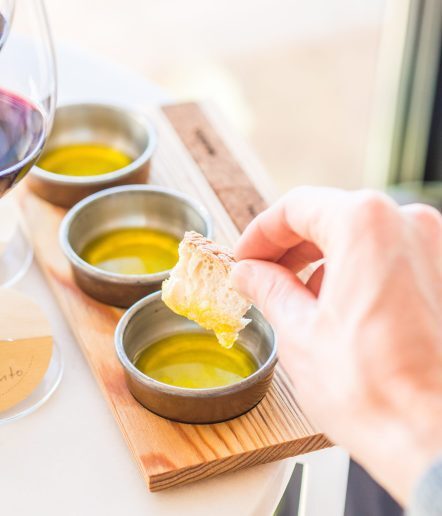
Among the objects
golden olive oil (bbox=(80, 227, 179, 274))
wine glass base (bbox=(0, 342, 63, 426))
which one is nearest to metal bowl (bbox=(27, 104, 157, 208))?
golden olive oil (bbox=(80, 227, 179, 274))

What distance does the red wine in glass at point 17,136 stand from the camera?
0.98 m

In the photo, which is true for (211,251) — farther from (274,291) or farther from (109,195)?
(109,195)

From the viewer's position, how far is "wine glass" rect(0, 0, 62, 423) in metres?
0.98

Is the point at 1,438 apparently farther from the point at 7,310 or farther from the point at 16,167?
the point at 16,167

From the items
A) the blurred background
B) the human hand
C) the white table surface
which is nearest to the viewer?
the human hand

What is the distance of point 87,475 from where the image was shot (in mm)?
963

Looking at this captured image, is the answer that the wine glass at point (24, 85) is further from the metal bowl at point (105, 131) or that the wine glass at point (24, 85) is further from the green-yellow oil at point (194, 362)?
the metal bowl at point (105, 131)

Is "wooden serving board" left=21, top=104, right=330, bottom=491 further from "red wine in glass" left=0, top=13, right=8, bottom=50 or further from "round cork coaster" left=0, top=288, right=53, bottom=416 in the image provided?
"red wine in glass" left=0, top=13, right=8, bottom=50

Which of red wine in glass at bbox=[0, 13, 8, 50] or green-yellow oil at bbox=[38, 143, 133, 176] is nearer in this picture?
red wine in glass at bbox=[0, 13, 8, 50]

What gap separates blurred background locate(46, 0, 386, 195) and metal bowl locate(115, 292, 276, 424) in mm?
1825

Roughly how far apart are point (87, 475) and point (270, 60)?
2516mm

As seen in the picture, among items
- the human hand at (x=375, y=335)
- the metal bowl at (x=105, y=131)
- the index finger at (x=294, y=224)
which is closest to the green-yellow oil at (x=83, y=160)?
the metal bowl at (x=105, y=131)

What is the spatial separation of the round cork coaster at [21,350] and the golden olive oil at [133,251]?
196 millimetres

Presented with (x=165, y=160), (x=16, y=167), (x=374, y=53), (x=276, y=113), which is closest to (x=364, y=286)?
(x=16, y=167)
